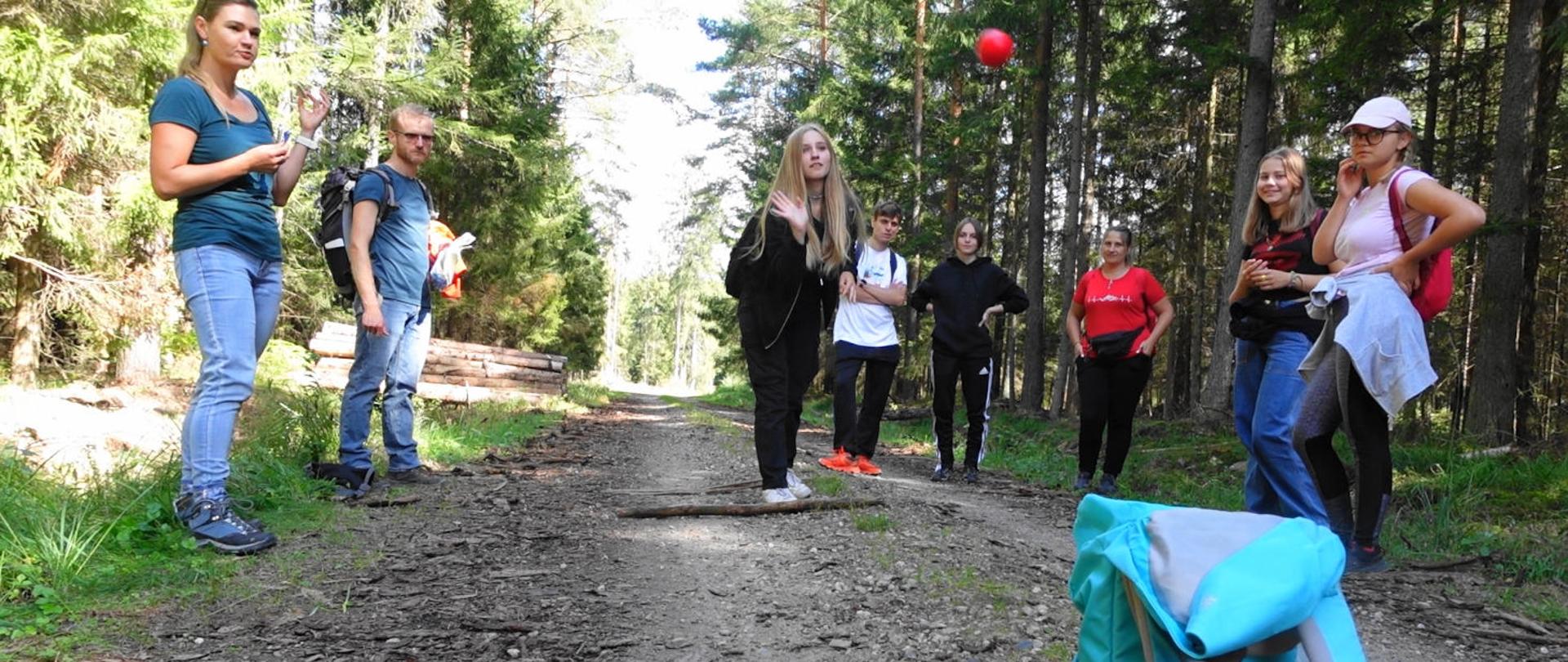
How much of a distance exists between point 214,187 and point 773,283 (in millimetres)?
2592

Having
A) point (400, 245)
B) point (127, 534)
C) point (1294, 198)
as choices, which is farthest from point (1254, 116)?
point (127, 534)

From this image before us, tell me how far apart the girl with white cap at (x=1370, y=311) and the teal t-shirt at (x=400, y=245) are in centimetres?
486

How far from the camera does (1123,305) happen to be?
605 centimetres

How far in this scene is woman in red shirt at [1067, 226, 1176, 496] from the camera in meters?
6.01

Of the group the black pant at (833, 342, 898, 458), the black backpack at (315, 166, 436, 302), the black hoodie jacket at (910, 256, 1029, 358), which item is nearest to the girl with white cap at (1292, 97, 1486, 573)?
the black hoodie jacket at (910, 256, 1029, 358)

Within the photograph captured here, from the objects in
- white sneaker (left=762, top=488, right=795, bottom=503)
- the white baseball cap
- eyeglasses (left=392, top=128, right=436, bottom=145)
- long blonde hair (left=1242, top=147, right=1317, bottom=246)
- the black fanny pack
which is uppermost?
the white baseball cap

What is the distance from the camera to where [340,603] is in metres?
2.89

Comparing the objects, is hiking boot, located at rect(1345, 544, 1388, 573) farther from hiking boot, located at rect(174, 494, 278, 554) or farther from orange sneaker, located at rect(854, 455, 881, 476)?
hiking boot, located at rect(174, 494, 278, 554)

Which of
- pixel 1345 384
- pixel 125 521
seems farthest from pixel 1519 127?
pixel 125 521

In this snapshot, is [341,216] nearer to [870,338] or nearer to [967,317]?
[870,338]

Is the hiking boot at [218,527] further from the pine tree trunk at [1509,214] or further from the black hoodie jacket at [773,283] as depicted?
the pine tree trunk at [1509,214]

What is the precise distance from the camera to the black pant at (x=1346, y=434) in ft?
11.8

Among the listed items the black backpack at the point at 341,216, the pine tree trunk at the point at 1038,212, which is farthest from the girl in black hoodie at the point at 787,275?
the pine tree trunk at the point at 1038,212

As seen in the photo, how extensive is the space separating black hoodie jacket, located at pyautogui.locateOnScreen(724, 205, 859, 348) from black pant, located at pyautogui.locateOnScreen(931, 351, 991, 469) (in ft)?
7.56
